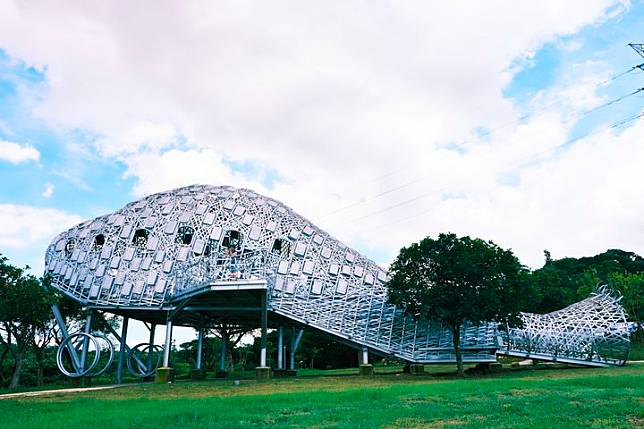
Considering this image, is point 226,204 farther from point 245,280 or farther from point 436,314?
point 436,314

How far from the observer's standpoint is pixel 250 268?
160ft

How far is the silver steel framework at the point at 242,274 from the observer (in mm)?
47438

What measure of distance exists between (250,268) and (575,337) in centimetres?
3005

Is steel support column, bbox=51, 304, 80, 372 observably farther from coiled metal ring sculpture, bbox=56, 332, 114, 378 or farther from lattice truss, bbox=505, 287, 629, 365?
lattice truss, bbox=505, 287, 629, 365

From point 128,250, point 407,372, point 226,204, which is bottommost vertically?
point 407,372

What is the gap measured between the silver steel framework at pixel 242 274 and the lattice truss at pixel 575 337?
9.51ft

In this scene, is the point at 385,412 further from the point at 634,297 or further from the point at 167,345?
the point at 634,297

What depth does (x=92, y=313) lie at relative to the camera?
174ft

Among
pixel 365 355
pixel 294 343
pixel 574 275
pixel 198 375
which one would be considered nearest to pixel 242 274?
pixel 198 375

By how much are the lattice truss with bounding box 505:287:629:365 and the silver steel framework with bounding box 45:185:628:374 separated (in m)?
2.90

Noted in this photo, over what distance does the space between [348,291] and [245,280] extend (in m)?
11.2

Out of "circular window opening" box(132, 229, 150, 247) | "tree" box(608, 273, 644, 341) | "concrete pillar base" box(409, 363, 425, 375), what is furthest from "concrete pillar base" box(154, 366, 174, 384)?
"tree" box(608, 273, 644, 341)

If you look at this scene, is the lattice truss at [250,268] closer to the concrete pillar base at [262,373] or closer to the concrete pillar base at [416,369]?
the concrete pillar base at [416,369]

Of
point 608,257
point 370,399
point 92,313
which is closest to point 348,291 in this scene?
point 92,313
